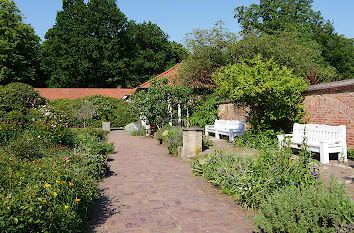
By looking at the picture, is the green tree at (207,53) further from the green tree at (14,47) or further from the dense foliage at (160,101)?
the green tree at (14,47)

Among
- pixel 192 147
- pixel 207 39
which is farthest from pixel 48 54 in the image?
pixel 192 147

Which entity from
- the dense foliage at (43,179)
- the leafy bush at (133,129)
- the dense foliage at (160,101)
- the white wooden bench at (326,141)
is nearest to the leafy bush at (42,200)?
the dense foliage at (43,179)

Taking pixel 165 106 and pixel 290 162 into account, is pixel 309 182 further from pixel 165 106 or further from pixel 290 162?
pixel 165 106

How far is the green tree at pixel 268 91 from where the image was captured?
8.64 metres

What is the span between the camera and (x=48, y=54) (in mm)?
38469

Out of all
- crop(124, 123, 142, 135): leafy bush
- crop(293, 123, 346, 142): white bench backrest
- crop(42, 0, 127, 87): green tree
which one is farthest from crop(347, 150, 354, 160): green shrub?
crop(42, 0, 127, 87): green tree

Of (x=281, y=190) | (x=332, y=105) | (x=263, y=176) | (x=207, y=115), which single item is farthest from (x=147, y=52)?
(x=281, y=190)

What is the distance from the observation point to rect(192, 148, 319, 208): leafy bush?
4.23 meters

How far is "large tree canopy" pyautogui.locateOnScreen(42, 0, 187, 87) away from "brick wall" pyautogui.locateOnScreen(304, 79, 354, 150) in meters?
27.5

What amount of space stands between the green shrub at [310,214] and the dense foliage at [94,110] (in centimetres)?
1801

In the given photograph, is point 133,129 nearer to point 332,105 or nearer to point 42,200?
point 332,105

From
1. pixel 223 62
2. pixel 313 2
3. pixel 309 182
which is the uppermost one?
pixel 313 2

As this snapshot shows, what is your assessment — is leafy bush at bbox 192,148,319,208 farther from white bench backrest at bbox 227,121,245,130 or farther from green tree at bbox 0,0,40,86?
green tree at bbox 0,0,40,86

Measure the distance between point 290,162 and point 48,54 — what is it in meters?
41.3
